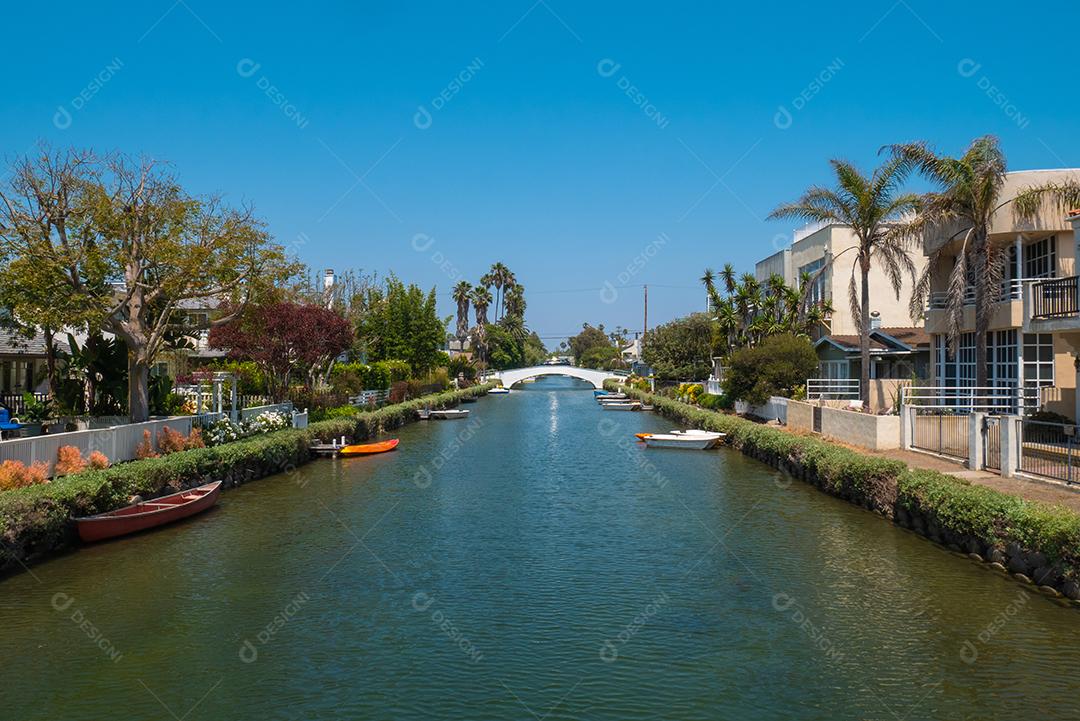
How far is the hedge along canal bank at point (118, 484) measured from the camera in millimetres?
16953

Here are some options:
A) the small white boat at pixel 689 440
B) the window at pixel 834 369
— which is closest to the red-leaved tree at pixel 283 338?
the small white boat at pixel 689 440

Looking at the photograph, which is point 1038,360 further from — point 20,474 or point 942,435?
point 20,474

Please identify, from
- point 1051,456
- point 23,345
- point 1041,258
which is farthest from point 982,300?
point 23,345

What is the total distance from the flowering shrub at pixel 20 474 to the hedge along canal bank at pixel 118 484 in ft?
1.18

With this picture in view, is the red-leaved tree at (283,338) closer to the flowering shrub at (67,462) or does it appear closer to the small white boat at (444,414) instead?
the flowering shrub at (67,462)

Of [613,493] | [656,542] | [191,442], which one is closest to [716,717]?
[656,542]

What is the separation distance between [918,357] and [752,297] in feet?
61.2

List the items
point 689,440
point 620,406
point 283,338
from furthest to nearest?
1. point 620,406
2. point 689,440
3. point 283,338

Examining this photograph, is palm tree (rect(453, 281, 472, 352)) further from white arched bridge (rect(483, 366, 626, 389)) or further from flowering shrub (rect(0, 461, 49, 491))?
flowering shrub (rect(0, 461, 49, 491))

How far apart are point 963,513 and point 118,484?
64.2ft

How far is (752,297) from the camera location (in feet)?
210

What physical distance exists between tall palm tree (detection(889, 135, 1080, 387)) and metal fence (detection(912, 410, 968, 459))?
4630 mm

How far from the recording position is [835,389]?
47.9 metres

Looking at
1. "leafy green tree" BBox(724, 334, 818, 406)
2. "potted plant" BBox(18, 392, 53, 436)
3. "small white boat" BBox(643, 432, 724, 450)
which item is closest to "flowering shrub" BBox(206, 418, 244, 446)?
"potted plant" BBox(18, 392, 53, 436)
